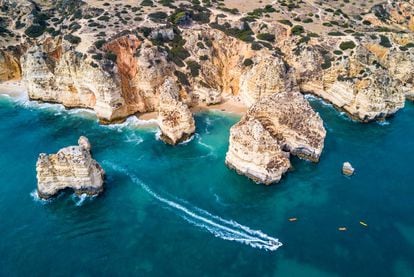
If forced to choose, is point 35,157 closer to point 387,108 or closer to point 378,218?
point 378,218

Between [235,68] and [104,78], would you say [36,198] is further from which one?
[235,68]

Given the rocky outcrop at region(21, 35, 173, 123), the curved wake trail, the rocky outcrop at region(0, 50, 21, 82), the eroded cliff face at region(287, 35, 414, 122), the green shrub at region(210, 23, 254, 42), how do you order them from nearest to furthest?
the curved wake trail
the rocky outcrop at region(21, 35, 173, 123)
the eroded cliff face at region(287, 35, 414, 122)
the green shrub at region(210, 23, 254, 42)
the rocky outcrop at region(0, 50, 21, 82)

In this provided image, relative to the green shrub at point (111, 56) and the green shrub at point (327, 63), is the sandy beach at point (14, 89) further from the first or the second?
the green shrub at point (327, 63)

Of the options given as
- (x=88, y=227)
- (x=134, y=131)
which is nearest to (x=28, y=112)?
(x=134, y=131)

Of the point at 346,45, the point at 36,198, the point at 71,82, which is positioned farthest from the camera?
the point at 346,45

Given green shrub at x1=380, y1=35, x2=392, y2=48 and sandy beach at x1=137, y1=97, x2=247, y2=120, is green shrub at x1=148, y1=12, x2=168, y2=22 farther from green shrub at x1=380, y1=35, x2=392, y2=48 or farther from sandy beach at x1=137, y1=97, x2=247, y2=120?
green shrub at x1=380, y1=35, x2=392, y2=48

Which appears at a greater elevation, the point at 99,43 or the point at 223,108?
the point at 99,43

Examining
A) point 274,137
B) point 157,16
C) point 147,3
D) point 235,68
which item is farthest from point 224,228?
point 147,3

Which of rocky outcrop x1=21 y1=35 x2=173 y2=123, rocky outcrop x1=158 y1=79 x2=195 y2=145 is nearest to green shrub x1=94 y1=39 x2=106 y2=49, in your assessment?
rocky outcrop x1=21 y1=35 x2=173 y2=123
